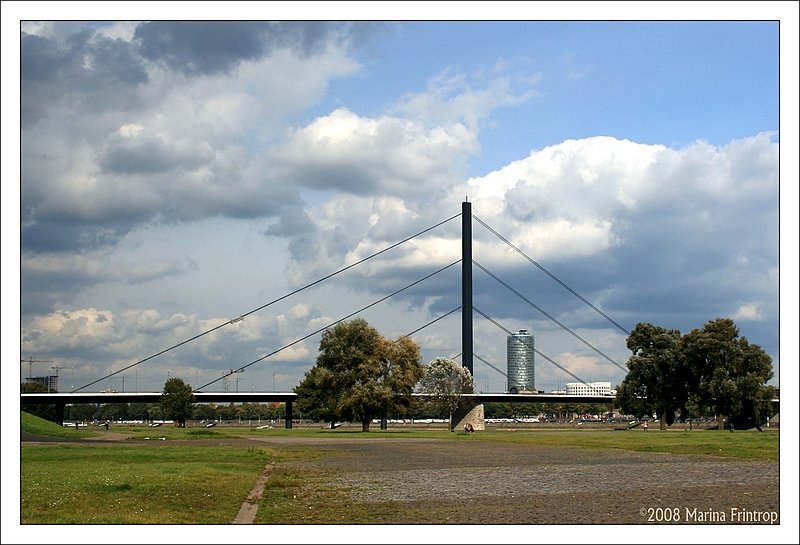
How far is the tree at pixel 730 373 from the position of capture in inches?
2461

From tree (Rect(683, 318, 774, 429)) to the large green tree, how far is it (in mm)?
21536

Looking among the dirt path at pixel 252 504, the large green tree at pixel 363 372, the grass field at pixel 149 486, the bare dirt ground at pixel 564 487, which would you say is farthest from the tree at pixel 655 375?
the dirt path at pixel 252 504

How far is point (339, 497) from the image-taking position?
15.3 m

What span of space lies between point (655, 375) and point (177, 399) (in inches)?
1815

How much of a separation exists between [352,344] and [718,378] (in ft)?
90.4

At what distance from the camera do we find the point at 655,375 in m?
67.7

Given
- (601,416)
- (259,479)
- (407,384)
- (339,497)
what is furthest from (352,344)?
(601,416)

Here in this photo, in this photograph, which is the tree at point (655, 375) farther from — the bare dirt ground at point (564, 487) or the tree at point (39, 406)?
the tree at point (39, 406)

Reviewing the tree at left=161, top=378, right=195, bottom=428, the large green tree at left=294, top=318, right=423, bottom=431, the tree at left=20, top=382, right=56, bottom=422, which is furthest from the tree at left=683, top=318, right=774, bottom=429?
the tree at left=20, top=382, right=56, bottom=422

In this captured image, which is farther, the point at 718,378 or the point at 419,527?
the point at 718,378

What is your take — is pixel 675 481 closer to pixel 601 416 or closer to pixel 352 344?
pixel 352 344

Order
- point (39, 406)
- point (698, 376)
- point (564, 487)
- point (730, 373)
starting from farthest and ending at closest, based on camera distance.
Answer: point (39, 406)
point (698, 376)
point (730, 373)
point (564, 487)

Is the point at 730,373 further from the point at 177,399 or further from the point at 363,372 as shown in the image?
the point at 177,399

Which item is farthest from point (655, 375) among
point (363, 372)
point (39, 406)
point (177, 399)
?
point (39, 406)
